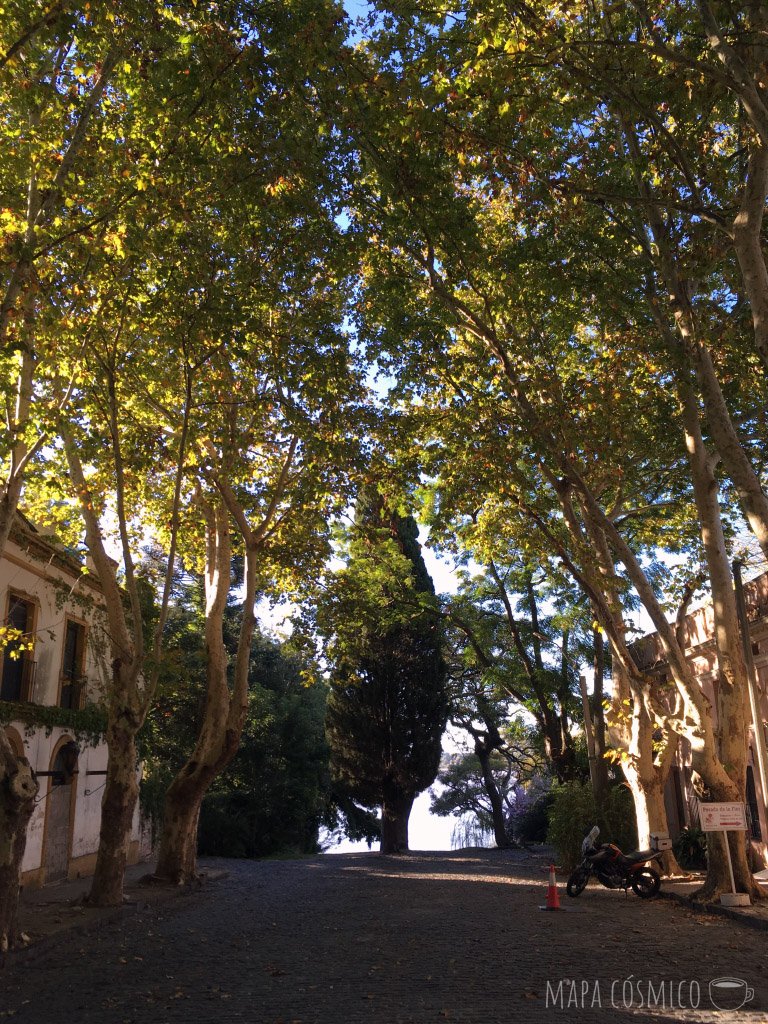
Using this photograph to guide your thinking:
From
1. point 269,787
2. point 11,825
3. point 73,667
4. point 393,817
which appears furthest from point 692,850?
point 269,787

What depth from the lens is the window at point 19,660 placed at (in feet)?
61.4

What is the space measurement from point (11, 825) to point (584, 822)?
1412 centimetres

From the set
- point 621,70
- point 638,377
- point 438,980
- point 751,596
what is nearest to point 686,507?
point 751,596

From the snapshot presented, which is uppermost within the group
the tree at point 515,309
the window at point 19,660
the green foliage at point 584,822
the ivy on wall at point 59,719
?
the tree at point 515,309

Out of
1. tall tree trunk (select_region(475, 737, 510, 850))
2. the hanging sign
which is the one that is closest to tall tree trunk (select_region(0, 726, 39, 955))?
the hanging sign

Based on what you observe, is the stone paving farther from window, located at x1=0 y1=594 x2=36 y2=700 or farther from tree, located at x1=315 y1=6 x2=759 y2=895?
window, located at x1=0 y1=594 x2=36 y2=700

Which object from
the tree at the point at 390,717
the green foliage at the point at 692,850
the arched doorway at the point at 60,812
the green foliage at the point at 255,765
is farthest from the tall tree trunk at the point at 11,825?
the tree at the point at 390,717

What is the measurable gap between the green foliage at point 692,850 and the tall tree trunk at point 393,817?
544 inches

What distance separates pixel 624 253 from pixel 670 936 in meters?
9.08

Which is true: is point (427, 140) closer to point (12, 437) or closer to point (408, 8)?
point (408, 8)

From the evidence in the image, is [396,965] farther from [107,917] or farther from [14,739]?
[14,739]

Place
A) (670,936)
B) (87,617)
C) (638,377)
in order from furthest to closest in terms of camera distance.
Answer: (87,617)
(638,377)
(670,936)

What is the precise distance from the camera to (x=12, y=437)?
1188 cm

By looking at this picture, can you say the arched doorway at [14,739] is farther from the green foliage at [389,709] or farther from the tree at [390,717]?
the green foliage at [389,709]
